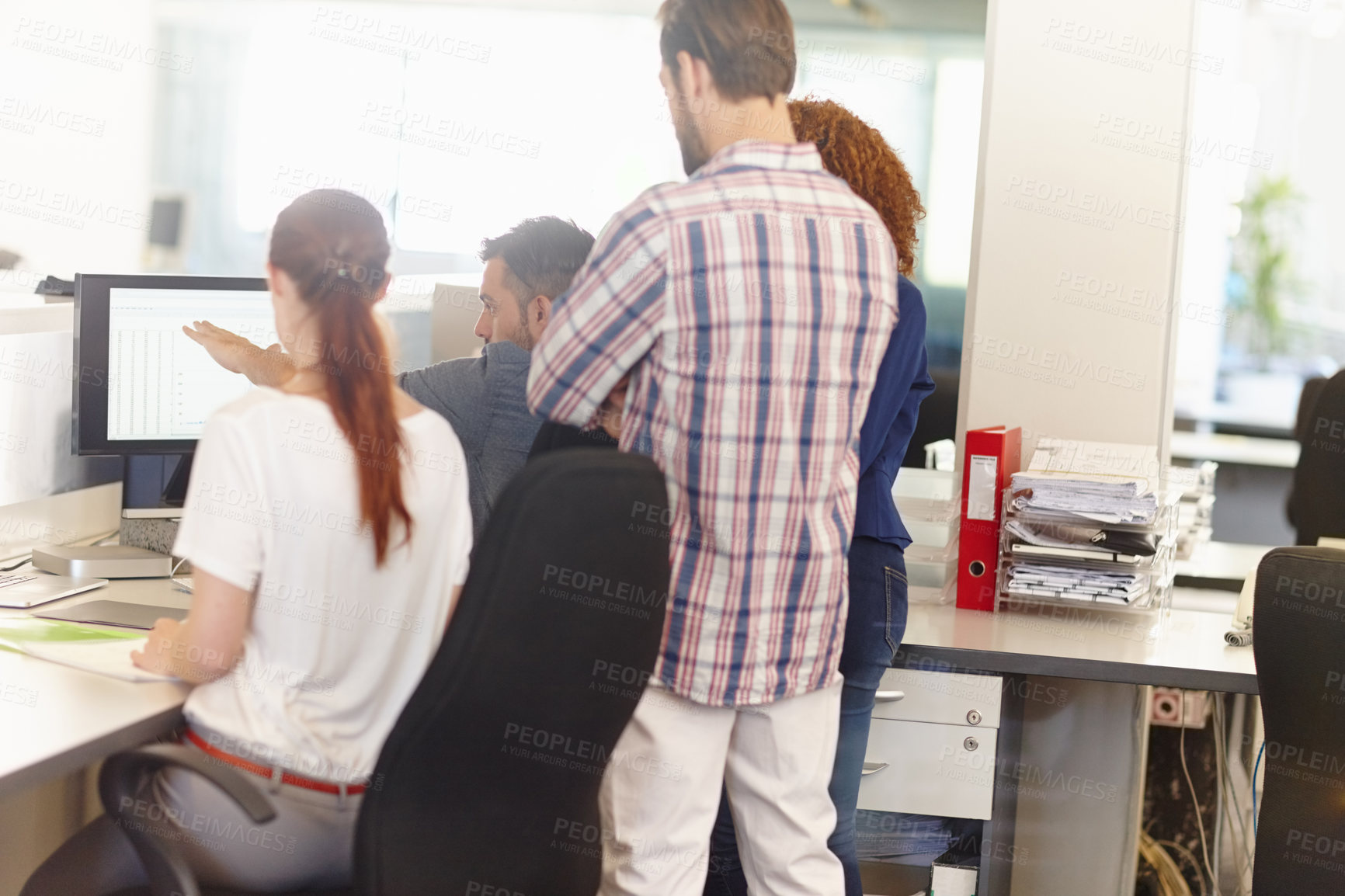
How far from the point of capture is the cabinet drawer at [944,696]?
6.30 ft

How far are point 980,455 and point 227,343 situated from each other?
1280 millimetres

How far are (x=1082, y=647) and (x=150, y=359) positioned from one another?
5.13 ft

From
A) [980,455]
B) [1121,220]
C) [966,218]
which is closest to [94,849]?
[980,455]

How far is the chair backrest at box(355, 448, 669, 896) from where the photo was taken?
1040mm

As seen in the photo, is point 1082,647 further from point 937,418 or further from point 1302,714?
point 937,418

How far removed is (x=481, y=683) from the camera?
1.06m

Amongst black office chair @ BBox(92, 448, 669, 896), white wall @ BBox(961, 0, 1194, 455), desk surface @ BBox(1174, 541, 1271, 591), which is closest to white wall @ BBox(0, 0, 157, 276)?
white wall @ BBox(961, 0, 1194, 455)

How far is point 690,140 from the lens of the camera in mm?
1407

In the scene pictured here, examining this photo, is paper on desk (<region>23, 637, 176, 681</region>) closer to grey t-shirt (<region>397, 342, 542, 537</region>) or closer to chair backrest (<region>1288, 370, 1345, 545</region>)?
grey t-shirt (<region>397, 342, 542, 537</region>)

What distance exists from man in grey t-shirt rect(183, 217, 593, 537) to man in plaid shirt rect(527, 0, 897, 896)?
22cm

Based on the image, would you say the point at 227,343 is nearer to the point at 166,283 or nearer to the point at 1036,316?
the point at 166,283

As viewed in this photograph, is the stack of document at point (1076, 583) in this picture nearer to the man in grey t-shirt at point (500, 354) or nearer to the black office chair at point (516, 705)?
the man in grey t-shirt at point (500, 354)

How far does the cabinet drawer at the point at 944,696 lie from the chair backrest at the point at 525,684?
86cm

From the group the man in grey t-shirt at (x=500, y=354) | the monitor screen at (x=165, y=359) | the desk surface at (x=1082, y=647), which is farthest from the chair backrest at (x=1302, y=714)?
the monitor screen at (x=165, y=359)
